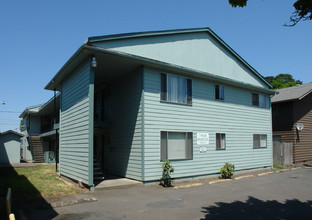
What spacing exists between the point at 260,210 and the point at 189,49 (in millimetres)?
9270

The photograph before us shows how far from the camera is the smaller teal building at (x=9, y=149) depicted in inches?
1012

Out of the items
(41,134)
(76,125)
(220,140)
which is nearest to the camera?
(76,125)

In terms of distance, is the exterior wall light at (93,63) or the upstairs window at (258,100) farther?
the upstairs window at (258,100)

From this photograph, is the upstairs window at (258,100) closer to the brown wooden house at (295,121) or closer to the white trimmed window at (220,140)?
the brown wooden house at (295,121)

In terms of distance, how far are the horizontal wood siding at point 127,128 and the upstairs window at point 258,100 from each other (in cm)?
945

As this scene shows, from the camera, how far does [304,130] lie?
22.9 meters

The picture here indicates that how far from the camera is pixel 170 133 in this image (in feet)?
41.9

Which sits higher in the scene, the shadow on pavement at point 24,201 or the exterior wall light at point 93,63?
the exterior wall light at point 93,63

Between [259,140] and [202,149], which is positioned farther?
[259,140]

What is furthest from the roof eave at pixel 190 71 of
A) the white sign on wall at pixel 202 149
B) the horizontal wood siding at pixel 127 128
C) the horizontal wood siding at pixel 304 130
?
the horizontal wood siding at pixel 304 130

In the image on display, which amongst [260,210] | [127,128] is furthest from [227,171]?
[260,210]

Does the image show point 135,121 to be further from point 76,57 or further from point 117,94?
point 76,57

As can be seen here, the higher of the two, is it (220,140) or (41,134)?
(41,134)

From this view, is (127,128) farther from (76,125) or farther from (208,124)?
(208,124)
